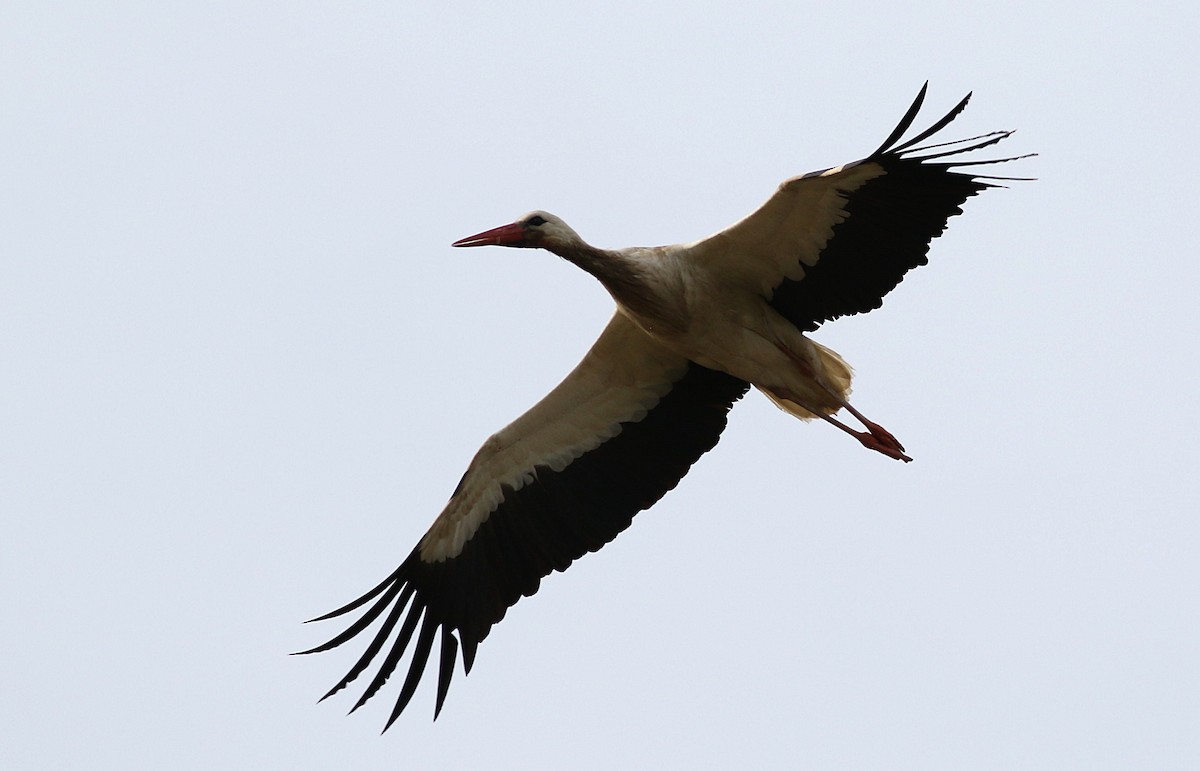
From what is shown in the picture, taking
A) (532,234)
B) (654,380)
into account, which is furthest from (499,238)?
(654,380)

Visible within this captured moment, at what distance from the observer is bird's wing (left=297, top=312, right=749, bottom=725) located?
991cm

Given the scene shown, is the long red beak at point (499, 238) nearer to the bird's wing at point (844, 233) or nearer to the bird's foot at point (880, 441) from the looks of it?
the bird's wing at point (844, 233)

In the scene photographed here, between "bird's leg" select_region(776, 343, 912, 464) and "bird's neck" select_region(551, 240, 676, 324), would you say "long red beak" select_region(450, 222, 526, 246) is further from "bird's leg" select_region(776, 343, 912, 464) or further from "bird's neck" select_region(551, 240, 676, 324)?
"bird's leg" select_region(776, 343, 912, 464)

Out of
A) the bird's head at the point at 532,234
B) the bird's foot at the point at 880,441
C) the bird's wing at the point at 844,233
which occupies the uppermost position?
the bird's head at the point at 532,234

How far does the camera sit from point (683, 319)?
913 cm

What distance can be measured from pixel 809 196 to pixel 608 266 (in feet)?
3.67

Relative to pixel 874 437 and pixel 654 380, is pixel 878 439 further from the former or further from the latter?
pixel 654 380

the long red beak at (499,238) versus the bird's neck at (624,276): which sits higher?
the long red beak at (499,238)

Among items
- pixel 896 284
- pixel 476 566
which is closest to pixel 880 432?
pixel 896 284

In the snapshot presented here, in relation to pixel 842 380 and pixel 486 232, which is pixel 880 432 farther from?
pixel 486 232

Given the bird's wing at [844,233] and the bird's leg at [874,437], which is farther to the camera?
the bird's leg at [874,437]

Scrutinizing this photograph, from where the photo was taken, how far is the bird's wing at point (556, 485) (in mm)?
9906

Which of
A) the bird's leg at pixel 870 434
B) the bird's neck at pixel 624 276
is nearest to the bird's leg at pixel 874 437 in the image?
the bird's leg at pixel 870 434

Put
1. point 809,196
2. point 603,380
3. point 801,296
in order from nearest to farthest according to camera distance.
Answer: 1. point 809,196
2. point 801,296
3. point 603,380
